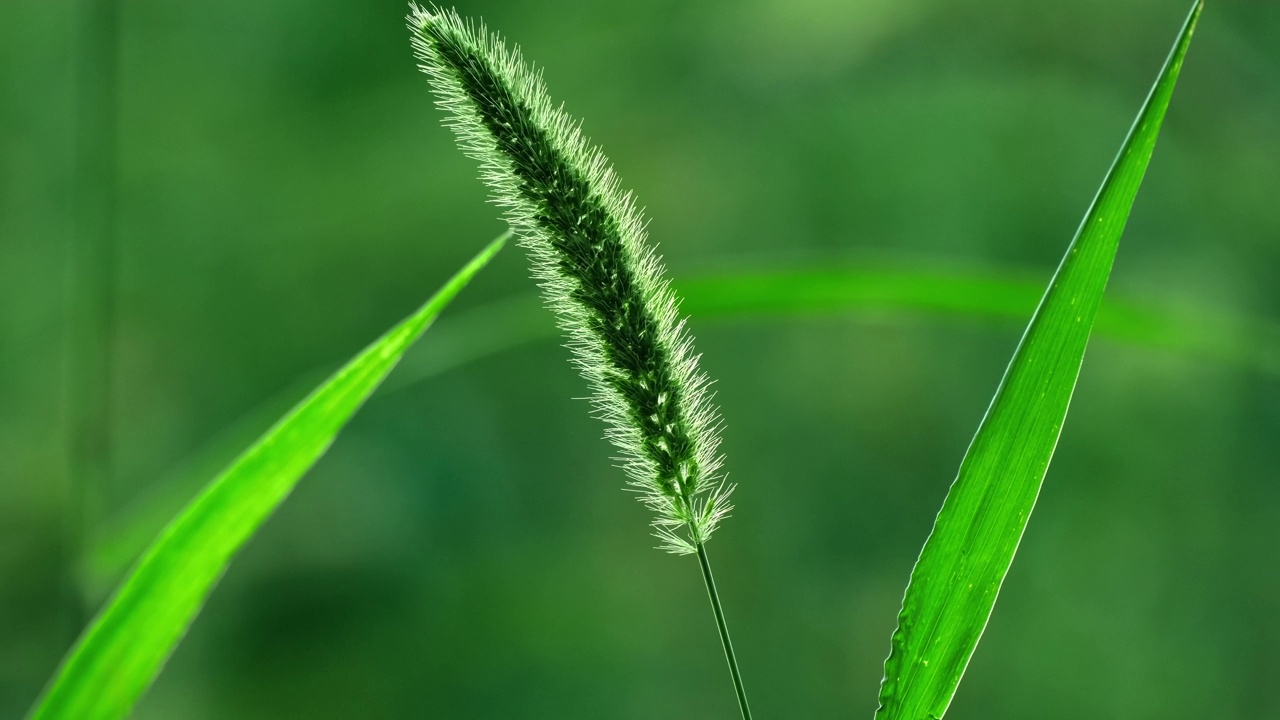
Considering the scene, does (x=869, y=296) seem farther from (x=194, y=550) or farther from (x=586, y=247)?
(x=194, y=550)

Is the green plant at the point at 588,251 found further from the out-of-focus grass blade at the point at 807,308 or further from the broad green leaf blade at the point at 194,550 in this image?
the out-of-focus grass blade at the point at 807,308

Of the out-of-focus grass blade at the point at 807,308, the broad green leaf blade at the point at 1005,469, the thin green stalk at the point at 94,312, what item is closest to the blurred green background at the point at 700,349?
the thin green stalk at the point at 94,312

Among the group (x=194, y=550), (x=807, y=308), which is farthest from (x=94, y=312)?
(x=807, y=308)

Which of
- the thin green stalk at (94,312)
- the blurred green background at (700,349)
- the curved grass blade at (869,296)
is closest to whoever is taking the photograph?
the curved grass blade at (869,296)

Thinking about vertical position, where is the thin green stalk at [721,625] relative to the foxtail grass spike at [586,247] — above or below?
below

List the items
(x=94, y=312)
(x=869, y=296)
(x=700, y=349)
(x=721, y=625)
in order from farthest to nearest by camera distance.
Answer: (x=700, y=349), (x=94, y=312), (x=869, y=296), (x=721, y=625)

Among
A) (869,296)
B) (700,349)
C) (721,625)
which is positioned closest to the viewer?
(721,625)
